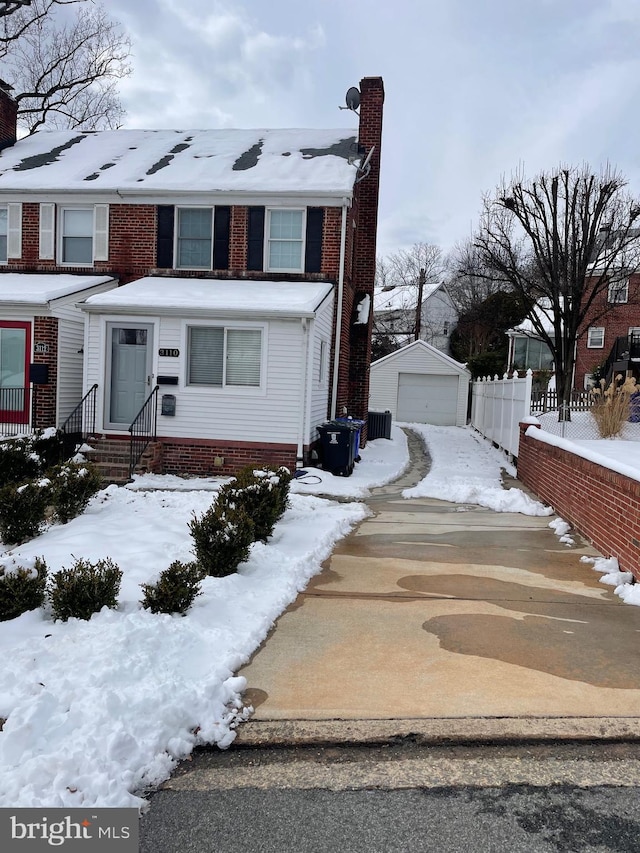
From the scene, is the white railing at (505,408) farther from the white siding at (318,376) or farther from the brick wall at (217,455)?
the brick wall at (217,455)

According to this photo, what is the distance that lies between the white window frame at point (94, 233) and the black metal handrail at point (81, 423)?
3.91m

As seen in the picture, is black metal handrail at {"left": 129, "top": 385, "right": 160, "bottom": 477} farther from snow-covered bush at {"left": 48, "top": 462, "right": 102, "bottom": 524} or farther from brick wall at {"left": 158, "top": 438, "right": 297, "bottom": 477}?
snow-covered bush at {"left": 48, "top": 462, "right": 102, "bottom": 524}

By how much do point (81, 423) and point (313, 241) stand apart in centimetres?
642

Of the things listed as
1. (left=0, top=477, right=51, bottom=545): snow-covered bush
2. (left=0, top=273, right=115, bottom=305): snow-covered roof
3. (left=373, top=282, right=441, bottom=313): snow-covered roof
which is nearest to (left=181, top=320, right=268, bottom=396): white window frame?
(left=0, top=273, right=115, bottom=305): snow-covered roof

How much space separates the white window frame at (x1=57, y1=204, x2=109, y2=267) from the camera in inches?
589

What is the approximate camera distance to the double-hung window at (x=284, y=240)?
14445 millimetres

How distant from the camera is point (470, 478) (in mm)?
12711

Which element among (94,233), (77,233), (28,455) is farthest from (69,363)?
(28,455)

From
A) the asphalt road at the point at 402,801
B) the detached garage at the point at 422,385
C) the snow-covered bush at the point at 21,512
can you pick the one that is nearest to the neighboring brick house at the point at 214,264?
the snow-covered bush at the point at 21,512

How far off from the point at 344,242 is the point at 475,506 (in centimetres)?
712

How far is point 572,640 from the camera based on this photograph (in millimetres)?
4730

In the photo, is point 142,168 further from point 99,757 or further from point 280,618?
point 99,757

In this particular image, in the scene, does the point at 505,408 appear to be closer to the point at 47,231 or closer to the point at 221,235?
the point at 221,235

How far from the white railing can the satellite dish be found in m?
8.33
